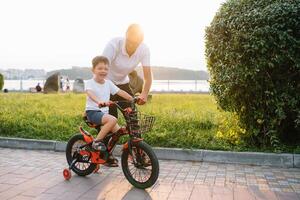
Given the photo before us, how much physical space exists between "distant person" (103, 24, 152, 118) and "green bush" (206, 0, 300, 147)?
1701 mm

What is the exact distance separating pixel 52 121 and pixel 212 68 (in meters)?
4.17

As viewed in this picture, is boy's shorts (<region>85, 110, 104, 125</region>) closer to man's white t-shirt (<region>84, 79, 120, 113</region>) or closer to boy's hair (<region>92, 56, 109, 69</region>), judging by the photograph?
man's white t-shirt (<region>84, 79, 120, 113</region>)

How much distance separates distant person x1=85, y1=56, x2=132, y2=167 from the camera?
571 centimetres

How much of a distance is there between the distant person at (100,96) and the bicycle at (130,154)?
12cm

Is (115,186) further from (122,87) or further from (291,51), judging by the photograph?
(291,51)

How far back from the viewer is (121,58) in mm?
6199

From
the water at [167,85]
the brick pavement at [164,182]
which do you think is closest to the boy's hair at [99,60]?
the brick pavement at [164,182]

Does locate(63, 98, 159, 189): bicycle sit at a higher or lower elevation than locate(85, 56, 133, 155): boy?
lower

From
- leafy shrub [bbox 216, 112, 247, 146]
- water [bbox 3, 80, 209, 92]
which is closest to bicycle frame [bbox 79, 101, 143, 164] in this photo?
leafy shrub [bbox 216, 112, 247, 146]

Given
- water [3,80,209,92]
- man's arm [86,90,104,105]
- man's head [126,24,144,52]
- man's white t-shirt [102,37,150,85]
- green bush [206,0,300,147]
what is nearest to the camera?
man's arm [86,90,104,105]

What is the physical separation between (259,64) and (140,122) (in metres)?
2.67

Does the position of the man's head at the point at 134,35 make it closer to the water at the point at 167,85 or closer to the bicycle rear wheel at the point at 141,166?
the bicycle rear wheel at the point at 141,166

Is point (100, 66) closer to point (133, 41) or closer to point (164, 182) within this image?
point (133, 41)

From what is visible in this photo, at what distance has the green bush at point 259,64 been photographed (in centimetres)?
688
